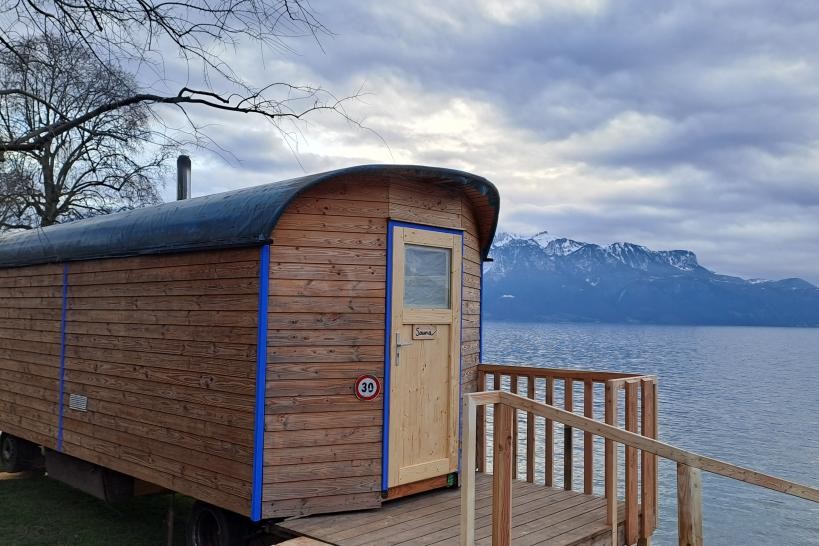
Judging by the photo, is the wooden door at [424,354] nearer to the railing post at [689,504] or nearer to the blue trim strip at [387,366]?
the blue trim strip at [387,366]

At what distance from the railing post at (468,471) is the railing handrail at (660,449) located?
0.04 m

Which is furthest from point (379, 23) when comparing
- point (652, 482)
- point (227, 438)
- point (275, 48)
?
point (652, 482)

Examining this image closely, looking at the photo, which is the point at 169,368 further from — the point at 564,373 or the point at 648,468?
the point at 648,468

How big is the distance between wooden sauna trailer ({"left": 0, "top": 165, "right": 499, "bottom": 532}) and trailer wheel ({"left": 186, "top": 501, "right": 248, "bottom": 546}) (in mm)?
185

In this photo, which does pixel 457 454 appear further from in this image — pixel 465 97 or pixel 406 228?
pixel 465 97

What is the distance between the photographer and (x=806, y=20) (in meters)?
24.9

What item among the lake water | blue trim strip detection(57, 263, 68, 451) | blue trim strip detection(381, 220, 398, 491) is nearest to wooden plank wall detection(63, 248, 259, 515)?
blue trim strip detection(57, 263, 68, 451)

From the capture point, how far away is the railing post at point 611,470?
5.36 m

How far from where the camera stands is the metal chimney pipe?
969cm

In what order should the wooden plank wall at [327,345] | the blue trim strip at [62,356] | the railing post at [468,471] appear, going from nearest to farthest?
the railing post at [468,471] < the wooden plank wall at [327,345] < the blue trim strip at [62,356]

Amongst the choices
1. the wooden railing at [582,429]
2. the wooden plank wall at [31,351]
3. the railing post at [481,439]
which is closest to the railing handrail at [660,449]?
the wooden railing at [582,429]

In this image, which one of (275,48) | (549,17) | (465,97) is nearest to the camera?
(275,48)

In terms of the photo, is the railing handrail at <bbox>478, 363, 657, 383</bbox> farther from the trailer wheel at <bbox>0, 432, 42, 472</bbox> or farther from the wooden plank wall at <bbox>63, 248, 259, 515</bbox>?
the trailer wheel at <bbox>0, 432, 42, 472</bbox>

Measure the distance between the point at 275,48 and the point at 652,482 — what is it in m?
4.95
